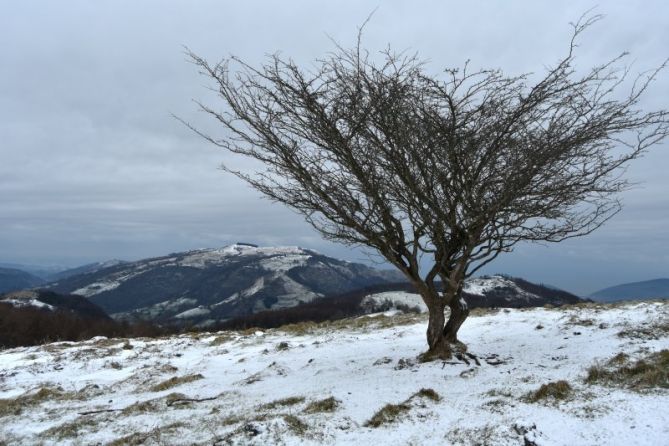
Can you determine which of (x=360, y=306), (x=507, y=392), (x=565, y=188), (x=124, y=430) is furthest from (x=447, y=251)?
(x=360, y=306)

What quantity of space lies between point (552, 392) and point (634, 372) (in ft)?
5.87

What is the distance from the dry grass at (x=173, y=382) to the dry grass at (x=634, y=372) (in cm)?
857

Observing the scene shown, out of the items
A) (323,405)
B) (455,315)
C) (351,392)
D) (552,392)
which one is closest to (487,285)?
(455,315)

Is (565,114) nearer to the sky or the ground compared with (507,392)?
nearer to the sky

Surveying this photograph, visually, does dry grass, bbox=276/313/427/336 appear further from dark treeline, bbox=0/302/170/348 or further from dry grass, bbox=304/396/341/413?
dark treeline, bbox=0/302/170/348

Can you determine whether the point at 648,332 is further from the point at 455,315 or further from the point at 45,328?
the point at 45,328

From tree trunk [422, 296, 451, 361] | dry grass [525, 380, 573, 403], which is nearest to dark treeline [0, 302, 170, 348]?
tree trunk [422, 296, 451, 361]

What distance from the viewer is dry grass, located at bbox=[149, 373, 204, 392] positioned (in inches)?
423

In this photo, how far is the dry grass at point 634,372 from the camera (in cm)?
694

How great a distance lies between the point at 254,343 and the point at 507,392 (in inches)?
423

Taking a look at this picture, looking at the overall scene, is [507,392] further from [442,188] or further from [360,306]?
[360,306]

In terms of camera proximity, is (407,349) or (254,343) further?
(254,343)

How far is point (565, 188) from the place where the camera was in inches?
337

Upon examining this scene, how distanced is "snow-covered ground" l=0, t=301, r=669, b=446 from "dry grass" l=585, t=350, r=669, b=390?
11.7 inches
